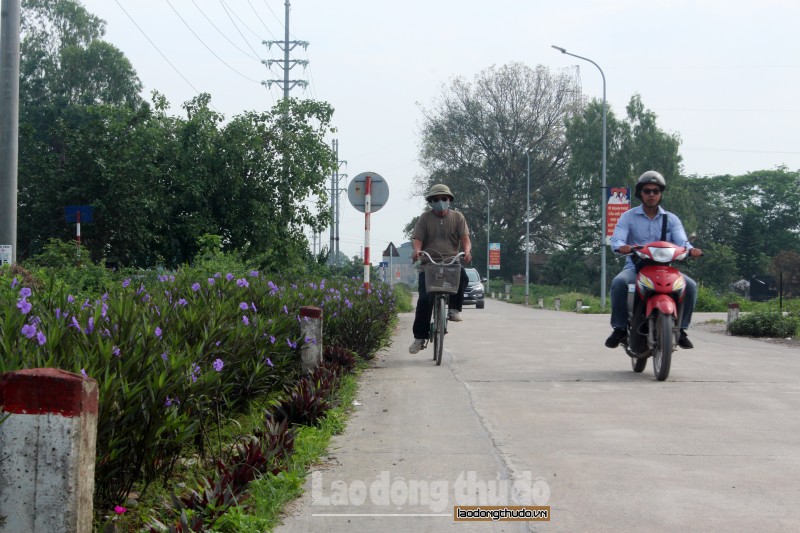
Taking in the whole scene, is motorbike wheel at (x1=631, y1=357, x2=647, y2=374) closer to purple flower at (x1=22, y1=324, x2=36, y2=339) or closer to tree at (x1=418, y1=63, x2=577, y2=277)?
purple flower at (x1=22, y1=324, x2=36, y2=339)

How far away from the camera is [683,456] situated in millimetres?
5055

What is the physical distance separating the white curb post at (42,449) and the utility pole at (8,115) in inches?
402

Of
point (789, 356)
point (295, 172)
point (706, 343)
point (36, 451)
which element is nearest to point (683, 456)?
point (36, 451)

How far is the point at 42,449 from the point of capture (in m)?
2.86

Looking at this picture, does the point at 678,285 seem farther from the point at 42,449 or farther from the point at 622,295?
the point at 42,449

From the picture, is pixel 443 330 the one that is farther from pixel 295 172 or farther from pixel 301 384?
pixel 295 172

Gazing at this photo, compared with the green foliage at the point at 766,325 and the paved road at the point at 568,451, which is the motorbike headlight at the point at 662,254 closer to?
the paved road at the point at 568,451

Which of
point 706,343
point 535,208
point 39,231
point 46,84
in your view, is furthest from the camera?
point 535,208

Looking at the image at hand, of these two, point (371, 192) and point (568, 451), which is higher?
point (371, 192)

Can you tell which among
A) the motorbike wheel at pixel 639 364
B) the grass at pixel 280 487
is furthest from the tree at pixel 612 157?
the grass at pixel 280 487

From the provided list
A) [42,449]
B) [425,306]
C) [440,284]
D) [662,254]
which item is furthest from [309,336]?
[42,449]

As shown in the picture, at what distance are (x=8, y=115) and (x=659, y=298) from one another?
8.77m

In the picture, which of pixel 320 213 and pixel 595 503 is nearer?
pixel 595 503

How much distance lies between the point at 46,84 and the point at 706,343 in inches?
1726
